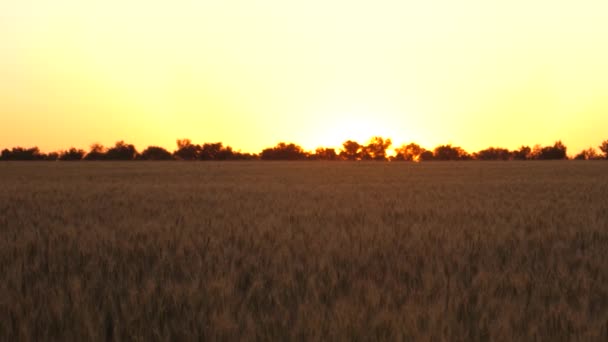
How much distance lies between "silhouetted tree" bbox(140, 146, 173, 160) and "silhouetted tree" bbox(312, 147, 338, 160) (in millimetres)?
21514

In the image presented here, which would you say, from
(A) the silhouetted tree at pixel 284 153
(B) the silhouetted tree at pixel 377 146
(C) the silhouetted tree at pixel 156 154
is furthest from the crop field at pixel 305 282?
(B) the silhouetted tree at pixel 377 146

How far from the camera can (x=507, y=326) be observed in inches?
95.7

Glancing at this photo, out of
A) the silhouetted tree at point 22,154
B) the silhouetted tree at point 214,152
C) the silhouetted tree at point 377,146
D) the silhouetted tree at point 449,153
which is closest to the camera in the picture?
the silhouetted tree at point 22,154

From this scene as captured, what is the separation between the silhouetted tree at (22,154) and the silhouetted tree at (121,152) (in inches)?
330

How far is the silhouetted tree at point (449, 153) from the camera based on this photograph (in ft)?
248

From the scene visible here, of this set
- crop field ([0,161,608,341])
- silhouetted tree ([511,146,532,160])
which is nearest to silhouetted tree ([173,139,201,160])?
silhouetted tree ([511,146,532,160])

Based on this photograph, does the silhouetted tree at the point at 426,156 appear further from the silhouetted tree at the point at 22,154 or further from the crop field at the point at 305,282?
the crop field at the point at 305,282

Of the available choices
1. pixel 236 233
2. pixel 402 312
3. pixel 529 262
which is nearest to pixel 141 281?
pixel 402 312

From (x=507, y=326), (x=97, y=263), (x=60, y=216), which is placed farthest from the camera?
(x=60, y=216)

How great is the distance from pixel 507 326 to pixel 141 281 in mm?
2395

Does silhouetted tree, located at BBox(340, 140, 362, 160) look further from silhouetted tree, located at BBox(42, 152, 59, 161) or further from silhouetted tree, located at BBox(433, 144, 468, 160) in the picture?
silhouetted tree, located at BBox(42, 152, 59, 161)

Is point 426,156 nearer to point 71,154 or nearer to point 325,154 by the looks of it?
point 325,154

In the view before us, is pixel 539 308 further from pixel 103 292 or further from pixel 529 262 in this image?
pixel 103 292

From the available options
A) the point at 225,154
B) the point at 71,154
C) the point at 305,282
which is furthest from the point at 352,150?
the point at 305,282
